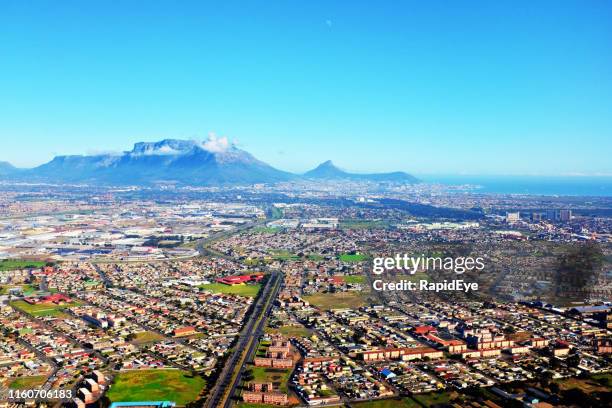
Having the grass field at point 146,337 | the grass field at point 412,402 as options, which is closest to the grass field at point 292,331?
the grass field at point 146,337

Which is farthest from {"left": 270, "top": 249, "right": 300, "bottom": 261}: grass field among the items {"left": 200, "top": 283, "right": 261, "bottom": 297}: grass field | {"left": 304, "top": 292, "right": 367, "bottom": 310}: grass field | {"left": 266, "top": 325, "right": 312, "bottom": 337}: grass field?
{"left": 266, "top": 325, "right": 312, "bottom": 337}: grass field

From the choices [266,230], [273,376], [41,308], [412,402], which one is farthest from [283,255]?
[412,402]

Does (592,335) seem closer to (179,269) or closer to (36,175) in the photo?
(179,269)

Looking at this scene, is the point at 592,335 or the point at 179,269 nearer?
the point at 592,335

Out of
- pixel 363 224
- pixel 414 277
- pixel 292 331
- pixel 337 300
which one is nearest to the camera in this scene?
pixel 292 331

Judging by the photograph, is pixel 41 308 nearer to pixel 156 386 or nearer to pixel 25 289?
pixel 25 289

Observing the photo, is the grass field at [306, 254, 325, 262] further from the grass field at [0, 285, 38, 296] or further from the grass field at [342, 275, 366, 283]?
the grass field at [0, 285, 38, 296]

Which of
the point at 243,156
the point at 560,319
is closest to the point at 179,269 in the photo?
the point at 560,319
